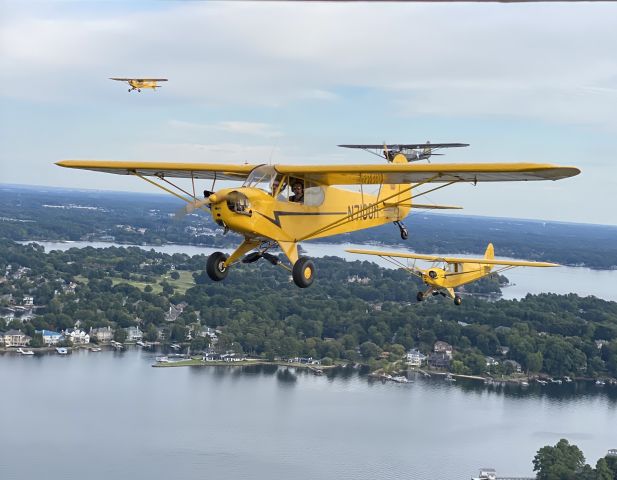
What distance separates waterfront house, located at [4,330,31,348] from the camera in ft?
213

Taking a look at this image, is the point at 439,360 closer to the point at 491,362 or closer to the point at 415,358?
the point at 415,358

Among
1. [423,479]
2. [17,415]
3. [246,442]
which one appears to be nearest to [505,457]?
[423,479]

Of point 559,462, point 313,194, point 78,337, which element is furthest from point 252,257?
point 78,337

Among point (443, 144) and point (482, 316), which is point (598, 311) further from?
point (443, 144)

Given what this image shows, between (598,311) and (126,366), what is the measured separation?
45.6 metres

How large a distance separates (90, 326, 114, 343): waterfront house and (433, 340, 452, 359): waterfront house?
23168 mm

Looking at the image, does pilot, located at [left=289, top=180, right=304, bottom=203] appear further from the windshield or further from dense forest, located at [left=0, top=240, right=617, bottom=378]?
dense forest, located at [left=0, top=240, right=617, bottom=378]

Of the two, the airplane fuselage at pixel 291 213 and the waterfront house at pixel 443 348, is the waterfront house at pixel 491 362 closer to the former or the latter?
the waterfront house at pixel 443 348

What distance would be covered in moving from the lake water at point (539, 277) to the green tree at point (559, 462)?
55.6 m

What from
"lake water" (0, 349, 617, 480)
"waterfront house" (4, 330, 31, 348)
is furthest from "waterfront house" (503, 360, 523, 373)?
"waterfront house" (4, 330, 31, 348)

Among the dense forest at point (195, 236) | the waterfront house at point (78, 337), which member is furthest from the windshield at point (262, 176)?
the dense forest at point (195, 236)

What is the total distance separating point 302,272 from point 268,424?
37.5 m

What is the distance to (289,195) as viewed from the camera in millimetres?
10070

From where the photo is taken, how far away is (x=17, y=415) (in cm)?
4750
